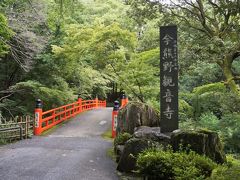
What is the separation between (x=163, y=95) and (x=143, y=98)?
24.1 ft

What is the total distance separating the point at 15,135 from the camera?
35.7ft

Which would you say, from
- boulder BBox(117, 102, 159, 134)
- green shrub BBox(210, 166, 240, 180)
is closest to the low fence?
boulder BBox(117, 102, 159, 134)

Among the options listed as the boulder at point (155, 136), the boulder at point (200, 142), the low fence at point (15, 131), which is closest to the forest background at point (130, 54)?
the low fence at point (15, 131)

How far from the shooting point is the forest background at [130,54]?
13373mm

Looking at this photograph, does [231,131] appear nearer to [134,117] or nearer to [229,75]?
[229,75]

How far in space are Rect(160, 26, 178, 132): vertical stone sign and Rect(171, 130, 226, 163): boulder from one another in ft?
5.16

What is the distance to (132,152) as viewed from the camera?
6906 millimetres

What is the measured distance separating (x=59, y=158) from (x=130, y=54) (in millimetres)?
8114

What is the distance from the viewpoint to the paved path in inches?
258

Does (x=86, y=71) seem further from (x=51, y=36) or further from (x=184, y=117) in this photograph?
(x=184, y=117)

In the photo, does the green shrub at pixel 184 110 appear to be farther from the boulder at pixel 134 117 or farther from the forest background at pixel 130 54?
the boulder at pixel 134 117

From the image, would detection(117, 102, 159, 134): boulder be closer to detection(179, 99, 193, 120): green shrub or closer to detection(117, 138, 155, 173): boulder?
detection(117, 138, 155, 173): boulder

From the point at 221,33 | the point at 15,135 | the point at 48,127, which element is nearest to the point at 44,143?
the point at 15,135

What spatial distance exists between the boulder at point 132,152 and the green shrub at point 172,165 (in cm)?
79
